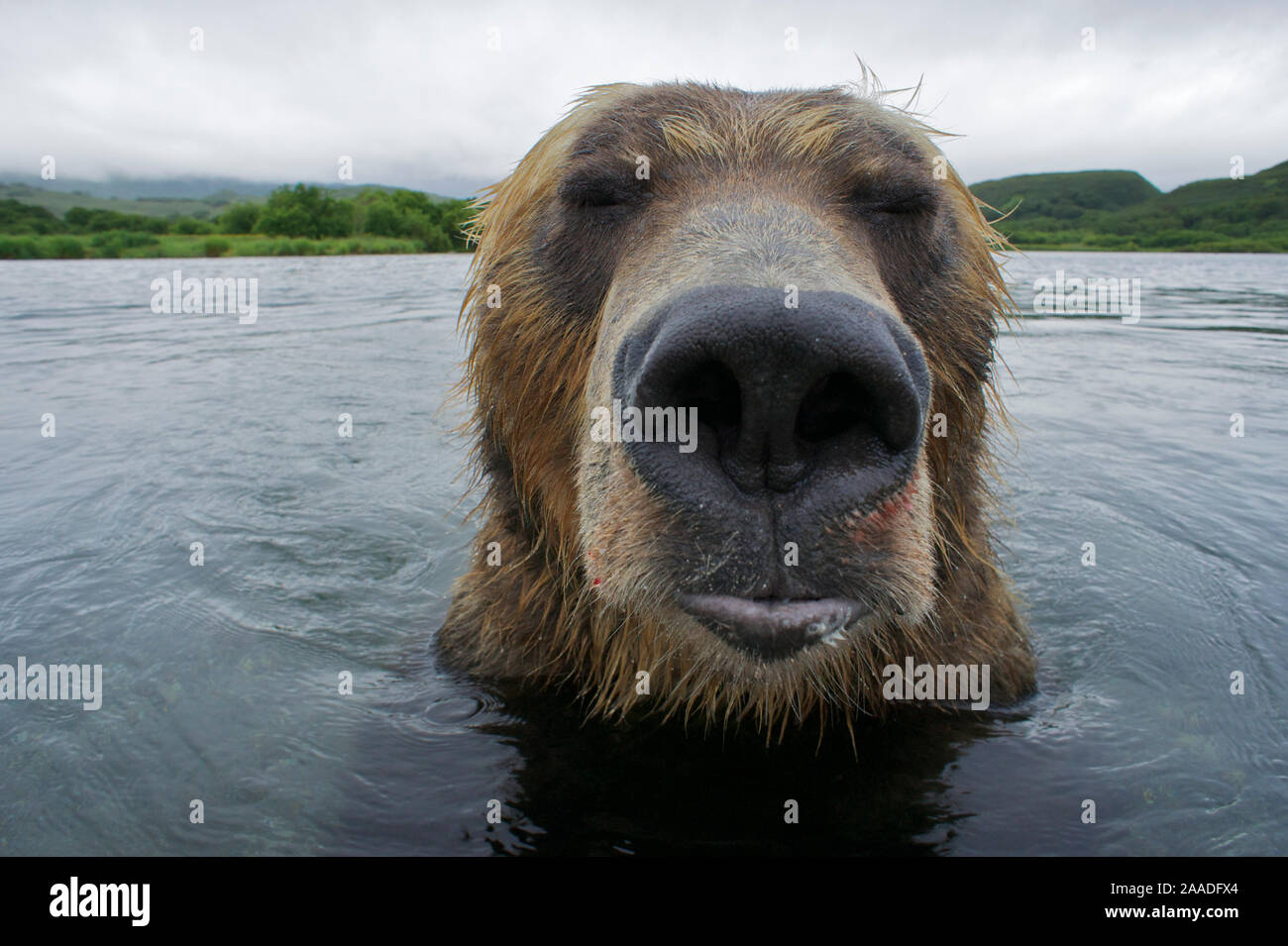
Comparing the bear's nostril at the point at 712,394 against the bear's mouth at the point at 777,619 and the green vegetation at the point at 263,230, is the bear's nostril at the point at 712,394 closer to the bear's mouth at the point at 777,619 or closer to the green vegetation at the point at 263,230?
the bear's mouth at the point at 777,619

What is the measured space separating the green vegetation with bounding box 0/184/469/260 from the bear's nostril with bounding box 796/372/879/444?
166 feet

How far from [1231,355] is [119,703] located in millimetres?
15733

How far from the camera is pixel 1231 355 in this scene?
14047 mm

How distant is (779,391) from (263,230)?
7906 centimetres

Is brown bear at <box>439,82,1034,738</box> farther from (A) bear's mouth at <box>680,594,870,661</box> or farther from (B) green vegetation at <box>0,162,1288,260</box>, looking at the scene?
(B) green vegetation at <box>0,162,1288,260</box>

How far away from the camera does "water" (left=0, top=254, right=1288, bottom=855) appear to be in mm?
3590

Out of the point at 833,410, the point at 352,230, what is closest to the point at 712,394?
the point at 833,410

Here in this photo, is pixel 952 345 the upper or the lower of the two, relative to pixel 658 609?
upper

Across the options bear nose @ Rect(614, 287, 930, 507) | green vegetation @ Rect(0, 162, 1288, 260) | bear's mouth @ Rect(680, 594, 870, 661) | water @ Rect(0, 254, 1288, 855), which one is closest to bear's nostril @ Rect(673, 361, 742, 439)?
bear nose @ Rect(614, 287, 930, 507)

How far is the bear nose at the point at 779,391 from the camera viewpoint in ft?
7.41
